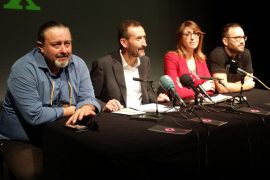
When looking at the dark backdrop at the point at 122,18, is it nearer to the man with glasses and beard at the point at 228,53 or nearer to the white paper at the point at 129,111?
the man with glasses and beard at the point at 228,53

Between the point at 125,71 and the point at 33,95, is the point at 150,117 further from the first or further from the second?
the point at 125,71

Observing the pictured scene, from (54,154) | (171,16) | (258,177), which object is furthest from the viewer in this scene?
(171,16)

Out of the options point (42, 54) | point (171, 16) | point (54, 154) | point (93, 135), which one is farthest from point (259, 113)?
point (171, 16)

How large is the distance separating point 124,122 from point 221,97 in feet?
3.76

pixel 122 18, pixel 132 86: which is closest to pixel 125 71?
pixel 132 86

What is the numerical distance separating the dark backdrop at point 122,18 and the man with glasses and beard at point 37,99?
1276 millimetres

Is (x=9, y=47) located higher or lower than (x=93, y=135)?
higher

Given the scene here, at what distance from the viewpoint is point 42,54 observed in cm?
261

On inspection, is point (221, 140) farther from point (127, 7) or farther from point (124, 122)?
point (127, 7)

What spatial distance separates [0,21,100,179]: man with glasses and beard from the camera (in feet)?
7.76

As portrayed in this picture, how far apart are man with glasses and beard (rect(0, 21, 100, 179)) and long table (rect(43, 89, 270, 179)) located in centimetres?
16

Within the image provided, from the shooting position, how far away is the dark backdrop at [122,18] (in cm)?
375

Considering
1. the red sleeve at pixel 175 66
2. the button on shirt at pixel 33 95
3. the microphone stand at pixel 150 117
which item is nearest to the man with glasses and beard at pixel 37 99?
the button on shirt at pixel 33 95

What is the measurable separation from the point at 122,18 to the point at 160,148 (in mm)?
3012
